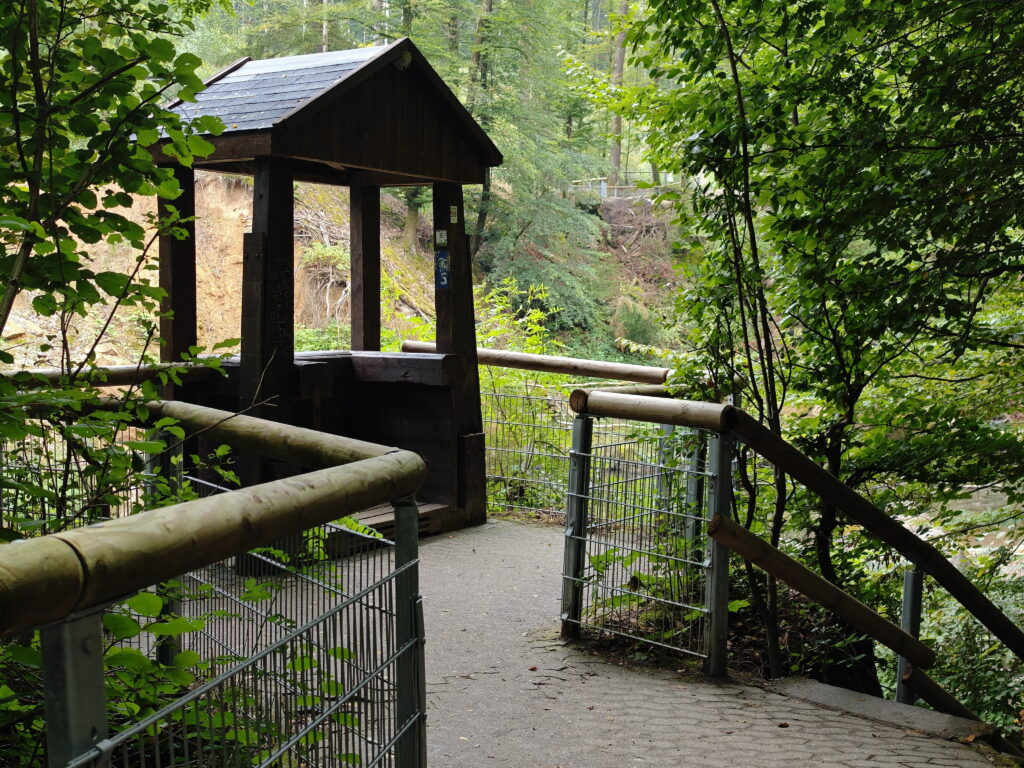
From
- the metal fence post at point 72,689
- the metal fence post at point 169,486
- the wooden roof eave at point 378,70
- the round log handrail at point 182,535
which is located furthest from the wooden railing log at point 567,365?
the metal fence post at point 72,689

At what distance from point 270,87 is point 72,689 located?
580 cm

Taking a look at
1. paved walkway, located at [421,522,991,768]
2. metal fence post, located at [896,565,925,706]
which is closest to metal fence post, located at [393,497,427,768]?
paved walkway, located at [421,522,991,768]

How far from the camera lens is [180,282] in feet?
19.9

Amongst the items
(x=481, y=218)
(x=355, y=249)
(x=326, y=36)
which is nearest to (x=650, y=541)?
(x=355, y=249)

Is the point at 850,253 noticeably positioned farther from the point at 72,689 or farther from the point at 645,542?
the point at 72,689

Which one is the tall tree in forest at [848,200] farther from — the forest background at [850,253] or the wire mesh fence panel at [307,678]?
the wire mesh fence panel at [307,678]

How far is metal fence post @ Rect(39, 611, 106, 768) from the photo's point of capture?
107 cm

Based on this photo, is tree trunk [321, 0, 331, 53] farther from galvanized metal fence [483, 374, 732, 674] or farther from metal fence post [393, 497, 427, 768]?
metal fence post [393, 497, 427, 768]

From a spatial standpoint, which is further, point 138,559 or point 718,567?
point 718,567

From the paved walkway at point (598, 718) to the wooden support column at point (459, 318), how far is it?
1.95 metres

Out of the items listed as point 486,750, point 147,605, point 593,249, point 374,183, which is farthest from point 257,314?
point 593,249

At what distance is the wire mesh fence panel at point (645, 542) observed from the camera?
4.59m

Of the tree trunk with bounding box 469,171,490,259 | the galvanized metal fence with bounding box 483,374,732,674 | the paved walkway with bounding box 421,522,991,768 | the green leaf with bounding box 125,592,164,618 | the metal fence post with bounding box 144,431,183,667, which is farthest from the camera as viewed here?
the tree trunk with bounding box 469,171,490,259

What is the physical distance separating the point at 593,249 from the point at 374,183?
19.4m
